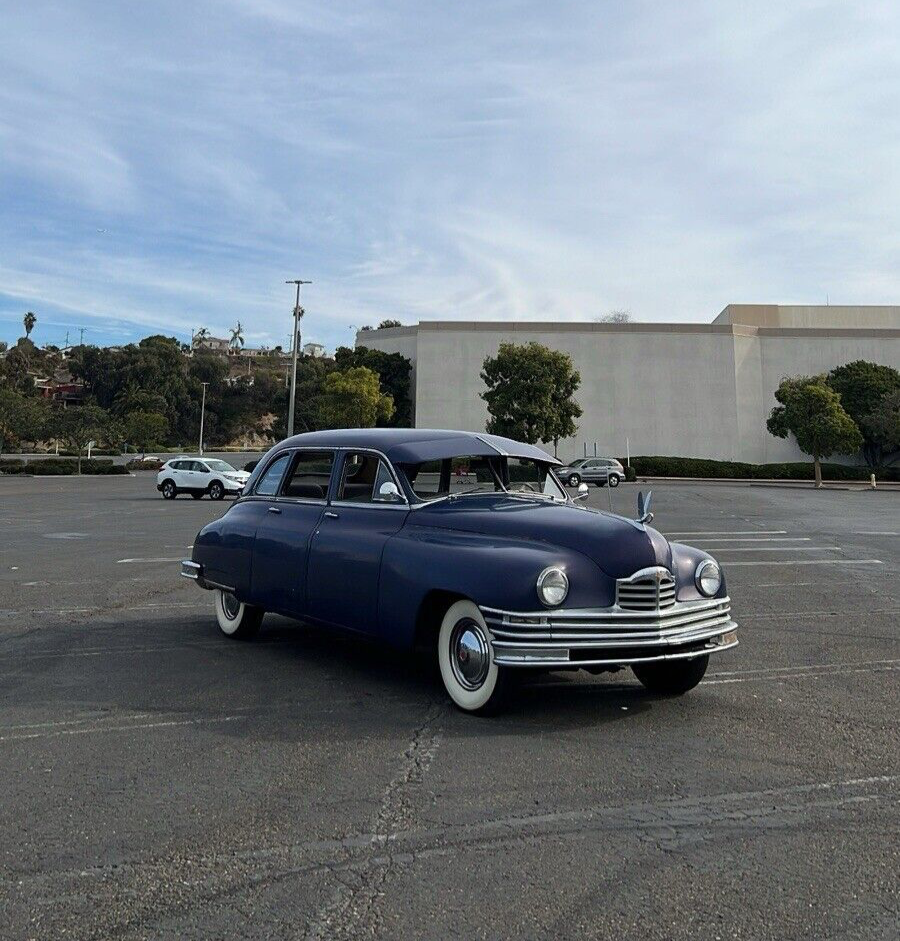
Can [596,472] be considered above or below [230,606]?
below

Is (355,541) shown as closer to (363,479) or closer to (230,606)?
(363,479)

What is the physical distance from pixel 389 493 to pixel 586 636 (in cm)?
184

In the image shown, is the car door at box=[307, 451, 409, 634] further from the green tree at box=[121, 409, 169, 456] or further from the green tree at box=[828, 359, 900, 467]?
the green tree at box=[121, 409, 169, 456]

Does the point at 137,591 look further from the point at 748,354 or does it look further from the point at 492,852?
the point at 748,354

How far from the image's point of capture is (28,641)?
7523 mm

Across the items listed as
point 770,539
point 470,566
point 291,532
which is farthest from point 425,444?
point 770,539

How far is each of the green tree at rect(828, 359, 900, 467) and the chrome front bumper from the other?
209ft

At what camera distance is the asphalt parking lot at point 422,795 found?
3027 mm

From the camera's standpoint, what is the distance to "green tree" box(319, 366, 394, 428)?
62.4 meters

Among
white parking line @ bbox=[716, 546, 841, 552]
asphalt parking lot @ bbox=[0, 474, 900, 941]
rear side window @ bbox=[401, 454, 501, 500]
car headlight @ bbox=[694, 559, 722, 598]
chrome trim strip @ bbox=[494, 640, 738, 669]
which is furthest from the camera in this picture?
white parking line @ bbox=[716, 546, 841, 552]

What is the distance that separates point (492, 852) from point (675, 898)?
0.71 m

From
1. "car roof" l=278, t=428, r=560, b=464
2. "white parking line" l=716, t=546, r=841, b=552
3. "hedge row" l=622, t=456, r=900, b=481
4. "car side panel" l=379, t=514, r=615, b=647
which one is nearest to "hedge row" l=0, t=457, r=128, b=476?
"hedge row" l=622, t=456, r=900, b=481

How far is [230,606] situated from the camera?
7.77 metres

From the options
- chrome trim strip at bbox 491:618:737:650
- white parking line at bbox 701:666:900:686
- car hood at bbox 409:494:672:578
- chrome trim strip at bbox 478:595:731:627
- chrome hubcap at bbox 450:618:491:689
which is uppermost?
car hood at bbox 409:494:672:578
